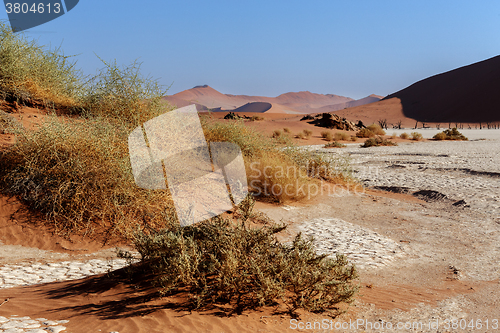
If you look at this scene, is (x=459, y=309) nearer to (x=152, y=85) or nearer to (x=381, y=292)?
(x=381, y=292)

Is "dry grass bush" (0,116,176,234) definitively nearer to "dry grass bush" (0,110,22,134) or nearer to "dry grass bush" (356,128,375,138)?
"dry grass bush" (0,110,22,134)

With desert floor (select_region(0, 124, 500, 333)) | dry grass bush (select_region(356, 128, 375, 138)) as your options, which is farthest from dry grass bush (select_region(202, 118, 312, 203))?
dry grass bush (select_region(356, 128, 375, 138))

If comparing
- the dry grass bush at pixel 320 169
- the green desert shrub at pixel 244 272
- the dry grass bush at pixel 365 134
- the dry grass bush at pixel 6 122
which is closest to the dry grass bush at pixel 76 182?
the dry grass bush at pixel 6 122

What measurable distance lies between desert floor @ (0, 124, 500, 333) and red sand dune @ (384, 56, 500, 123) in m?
70.7

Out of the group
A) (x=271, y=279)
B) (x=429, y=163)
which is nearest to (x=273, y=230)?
(x=271, y=279)

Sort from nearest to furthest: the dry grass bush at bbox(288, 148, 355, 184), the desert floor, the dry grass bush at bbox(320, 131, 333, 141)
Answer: the desert floor, the dry grass bush at bbox(288, 148, 355, 184), the dry grass bush at bbox(320, 131, 333, 141)

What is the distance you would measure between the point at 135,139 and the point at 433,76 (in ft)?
366

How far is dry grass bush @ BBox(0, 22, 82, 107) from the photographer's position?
8.52 metres

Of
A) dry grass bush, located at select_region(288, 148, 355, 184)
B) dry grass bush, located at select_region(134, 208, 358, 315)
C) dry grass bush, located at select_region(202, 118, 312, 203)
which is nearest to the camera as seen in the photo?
dry grass bush, located at select_region(134, 208, 358, 315)

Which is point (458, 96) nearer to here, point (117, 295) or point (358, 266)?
point (358, 266)

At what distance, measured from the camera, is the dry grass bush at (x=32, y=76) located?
8.52 meters

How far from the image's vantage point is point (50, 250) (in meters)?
5.04

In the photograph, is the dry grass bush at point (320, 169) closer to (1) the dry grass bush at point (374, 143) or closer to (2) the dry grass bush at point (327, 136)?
(1) the dry grass bush at point (374, 143)

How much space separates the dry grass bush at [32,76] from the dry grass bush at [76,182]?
308cm
